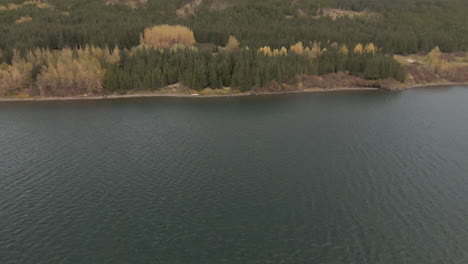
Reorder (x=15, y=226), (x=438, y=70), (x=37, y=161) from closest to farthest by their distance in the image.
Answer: (x=15, y=226) < (x=37, y=161) < (x=438, y=70)

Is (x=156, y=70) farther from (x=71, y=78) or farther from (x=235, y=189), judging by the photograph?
(x=235, y=189)

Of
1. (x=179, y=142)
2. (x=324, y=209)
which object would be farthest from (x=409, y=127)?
(x=179, y=142)

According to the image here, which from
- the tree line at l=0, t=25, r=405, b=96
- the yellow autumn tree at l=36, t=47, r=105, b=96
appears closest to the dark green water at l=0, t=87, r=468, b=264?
the yellow autumn tree at l=36, t=47, r=105, b=96

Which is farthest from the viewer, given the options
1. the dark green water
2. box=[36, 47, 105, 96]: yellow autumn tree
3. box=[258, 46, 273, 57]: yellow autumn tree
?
box=[258, 46, 273, 57]: yellow autumn tree

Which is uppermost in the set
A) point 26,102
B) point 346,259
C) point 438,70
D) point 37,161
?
point 438,70

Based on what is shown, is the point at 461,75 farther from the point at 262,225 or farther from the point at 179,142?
the point at 262,225

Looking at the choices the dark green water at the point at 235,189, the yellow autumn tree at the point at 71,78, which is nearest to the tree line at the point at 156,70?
the yellow autumn tree at the point at 71,78

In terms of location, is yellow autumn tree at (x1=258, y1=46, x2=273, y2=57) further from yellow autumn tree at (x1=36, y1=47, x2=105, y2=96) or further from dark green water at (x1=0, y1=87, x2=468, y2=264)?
yellow autumn tree at (x1=36, y1=47, x2=105, y2=96)

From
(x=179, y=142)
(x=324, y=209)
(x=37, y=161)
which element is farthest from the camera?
(x=179, y=142)
